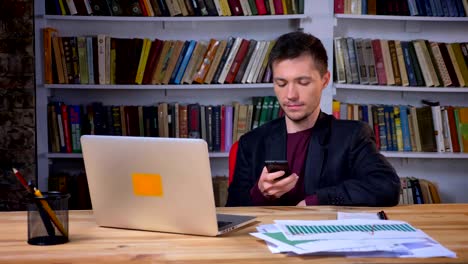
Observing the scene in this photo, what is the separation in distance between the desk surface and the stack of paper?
Answer: 24 mm

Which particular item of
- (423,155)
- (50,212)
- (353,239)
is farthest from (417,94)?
(50,212)

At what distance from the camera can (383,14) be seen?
4098 millimetres

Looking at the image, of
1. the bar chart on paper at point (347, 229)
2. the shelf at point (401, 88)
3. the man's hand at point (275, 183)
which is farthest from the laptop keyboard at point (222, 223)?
the shelf at point (401, 88)

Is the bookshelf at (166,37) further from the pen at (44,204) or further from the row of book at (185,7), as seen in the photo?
the pen at (44,204)

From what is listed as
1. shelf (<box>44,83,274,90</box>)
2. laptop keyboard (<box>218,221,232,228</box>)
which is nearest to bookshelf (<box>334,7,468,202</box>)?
shelf (<box>44,83,274,90</box>)

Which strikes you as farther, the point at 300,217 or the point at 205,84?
the point at 205,84

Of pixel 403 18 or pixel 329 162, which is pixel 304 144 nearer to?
pixel 329 162

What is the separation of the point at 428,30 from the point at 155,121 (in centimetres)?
173

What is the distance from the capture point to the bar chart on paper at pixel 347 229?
165 cm

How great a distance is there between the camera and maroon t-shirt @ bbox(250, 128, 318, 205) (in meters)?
2.36

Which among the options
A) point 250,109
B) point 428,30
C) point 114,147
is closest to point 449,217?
point 114,147

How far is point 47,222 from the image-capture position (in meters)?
1.69

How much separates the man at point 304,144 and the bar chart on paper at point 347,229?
529 millimetres

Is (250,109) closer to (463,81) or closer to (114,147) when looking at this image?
(463,81)
